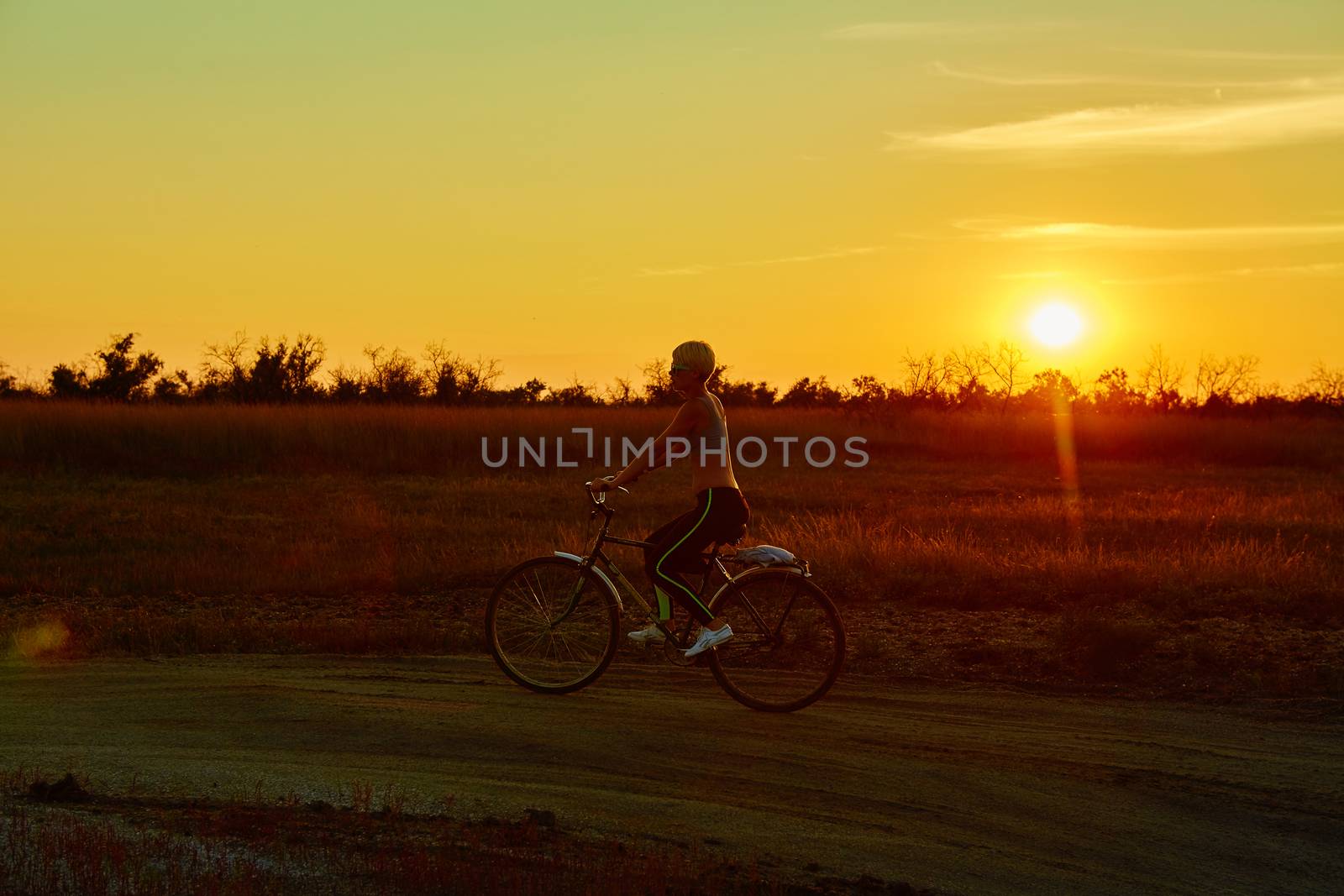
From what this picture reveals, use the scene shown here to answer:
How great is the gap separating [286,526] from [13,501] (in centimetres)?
596

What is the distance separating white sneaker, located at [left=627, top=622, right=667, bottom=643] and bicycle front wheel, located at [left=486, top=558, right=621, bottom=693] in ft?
0.80

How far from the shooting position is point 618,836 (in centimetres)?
572

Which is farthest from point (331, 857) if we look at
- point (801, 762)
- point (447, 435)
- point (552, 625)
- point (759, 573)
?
point (447, 435)

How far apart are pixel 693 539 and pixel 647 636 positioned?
69 cm

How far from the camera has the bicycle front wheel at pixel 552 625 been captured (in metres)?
8.50

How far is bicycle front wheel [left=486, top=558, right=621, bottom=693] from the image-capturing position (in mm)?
8500

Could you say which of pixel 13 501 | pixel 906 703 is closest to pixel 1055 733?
pixel 906 703

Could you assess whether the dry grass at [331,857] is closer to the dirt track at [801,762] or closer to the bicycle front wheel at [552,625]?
the dirt track at [801,762]

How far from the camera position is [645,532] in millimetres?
18203

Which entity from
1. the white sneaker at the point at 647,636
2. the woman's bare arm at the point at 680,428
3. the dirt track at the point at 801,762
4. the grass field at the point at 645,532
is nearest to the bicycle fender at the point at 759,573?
the white sneaker at the point at 647,636

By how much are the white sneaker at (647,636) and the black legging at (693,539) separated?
24cm

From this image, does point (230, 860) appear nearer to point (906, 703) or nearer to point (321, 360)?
point (906, 703)

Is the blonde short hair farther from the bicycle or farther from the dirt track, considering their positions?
the dirt track

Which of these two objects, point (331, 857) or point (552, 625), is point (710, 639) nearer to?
point (552, 625)
